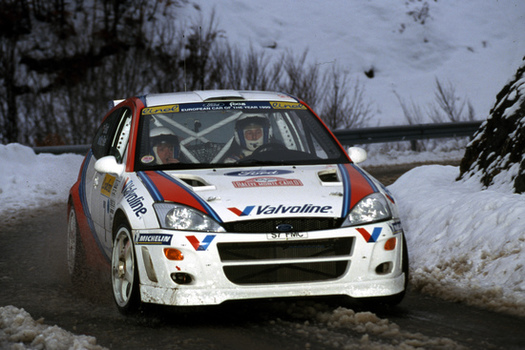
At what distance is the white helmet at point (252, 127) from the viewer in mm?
6930

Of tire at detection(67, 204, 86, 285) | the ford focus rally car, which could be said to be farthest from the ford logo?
tire at detection(67, 204, 86, 285)

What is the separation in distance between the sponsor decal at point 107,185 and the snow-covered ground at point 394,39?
26.3 metres

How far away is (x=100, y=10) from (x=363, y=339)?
86.7 feet

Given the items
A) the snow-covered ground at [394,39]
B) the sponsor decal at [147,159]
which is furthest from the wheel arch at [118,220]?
the snow-covered ground at [394,39]

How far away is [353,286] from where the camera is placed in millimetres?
5457

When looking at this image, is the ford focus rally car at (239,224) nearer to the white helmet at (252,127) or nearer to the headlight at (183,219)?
the headlight at (183,219)

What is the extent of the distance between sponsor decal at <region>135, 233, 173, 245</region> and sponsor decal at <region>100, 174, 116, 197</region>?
3.27 ft

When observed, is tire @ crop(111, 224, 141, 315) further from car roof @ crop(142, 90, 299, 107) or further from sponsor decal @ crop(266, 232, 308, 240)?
car roof @ crop(142, 90, 299, 107)

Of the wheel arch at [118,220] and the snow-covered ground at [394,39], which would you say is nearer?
the wheel arch at [118,220]

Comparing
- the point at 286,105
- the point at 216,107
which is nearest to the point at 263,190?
the point at 216,107

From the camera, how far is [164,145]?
6.52 meters

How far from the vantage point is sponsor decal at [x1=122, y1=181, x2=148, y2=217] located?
218 inches

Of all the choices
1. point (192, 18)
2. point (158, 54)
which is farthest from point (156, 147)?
point (192, 18)

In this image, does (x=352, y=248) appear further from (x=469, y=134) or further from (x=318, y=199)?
(x=469, y=134)
